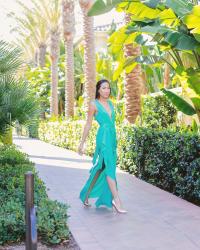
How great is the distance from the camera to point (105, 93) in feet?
24.8

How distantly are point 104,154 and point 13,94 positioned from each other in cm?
204

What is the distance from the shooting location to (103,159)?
24.8ft

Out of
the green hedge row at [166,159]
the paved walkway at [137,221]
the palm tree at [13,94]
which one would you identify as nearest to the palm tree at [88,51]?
the green hedge row at [166,159]

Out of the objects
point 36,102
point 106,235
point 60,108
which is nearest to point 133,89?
point 36,102

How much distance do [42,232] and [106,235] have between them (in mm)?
822

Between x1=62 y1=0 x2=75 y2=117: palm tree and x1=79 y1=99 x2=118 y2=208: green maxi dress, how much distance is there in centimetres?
1815

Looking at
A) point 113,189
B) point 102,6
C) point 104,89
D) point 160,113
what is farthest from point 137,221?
point 160,113

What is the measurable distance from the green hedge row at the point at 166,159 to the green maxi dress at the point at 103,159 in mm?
1295

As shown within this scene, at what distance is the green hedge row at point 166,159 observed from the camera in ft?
26.6

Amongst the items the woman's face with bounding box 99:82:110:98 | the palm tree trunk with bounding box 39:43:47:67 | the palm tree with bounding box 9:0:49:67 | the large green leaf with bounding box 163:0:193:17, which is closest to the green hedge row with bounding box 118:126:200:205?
the woman's face with bounding box 99:82:110:98

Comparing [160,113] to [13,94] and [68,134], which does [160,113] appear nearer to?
[13,94]

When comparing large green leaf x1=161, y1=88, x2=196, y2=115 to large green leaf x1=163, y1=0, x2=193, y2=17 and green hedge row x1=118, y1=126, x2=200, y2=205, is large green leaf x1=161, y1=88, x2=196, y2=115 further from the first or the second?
large green leaf x1=163, y1=0, x2=193, y2=17

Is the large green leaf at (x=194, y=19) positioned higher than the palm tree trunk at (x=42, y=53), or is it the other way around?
the palm tree trunk at (x=42, y=53)

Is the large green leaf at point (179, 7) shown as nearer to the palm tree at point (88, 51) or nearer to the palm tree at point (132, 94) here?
the palm tree at point (132, 94)
